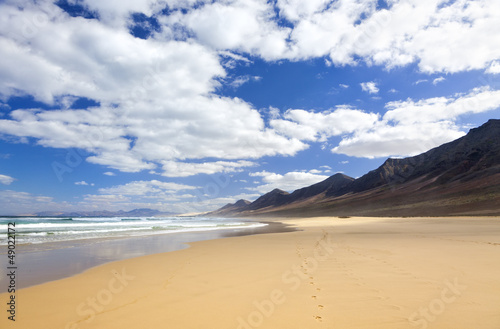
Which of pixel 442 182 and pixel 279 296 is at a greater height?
pixel 442 182

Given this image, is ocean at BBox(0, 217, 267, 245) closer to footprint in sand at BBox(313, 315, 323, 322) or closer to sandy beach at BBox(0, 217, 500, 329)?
sandy beach at BBox(0, 217, 500, 329)

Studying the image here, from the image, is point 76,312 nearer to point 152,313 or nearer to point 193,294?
point 152,313

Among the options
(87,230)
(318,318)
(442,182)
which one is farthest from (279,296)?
(442,182)

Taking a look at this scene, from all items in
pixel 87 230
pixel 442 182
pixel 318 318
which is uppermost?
pixel 442 182

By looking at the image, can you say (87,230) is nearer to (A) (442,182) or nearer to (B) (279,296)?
(B) (279,296)

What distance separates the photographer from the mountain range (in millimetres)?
56725

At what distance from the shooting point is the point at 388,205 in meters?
86.3

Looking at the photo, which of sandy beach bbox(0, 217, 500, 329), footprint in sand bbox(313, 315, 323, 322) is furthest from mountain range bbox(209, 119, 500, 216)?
footprint in sand bbox(313, 315, 323, 322)

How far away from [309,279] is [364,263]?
2837 millimetres

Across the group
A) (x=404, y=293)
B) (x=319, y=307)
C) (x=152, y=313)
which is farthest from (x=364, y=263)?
(x=152, y=313)

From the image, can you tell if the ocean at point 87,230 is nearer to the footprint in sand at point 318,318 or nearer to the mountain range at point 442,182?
the footprint in sand at point 318,318

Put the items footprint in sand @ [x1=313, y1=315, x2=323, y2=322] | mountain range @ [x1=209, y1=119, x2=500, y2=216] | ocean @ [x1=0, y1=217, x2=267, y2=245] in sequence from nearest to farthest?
1. footprint in sand @ [x1=313, y1=315, x2=323, y2=322]
2. ocean @ [x1=0, y1=217, x2=267, y2=245]
3. mountain range @ [x1=209, y1=119, x2=500, y2=216]

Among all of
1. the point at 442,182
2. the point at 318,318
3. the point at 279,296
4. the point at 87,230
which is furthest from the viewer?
the point at 442,182

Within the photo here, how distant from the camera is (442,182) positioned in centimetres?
8838
